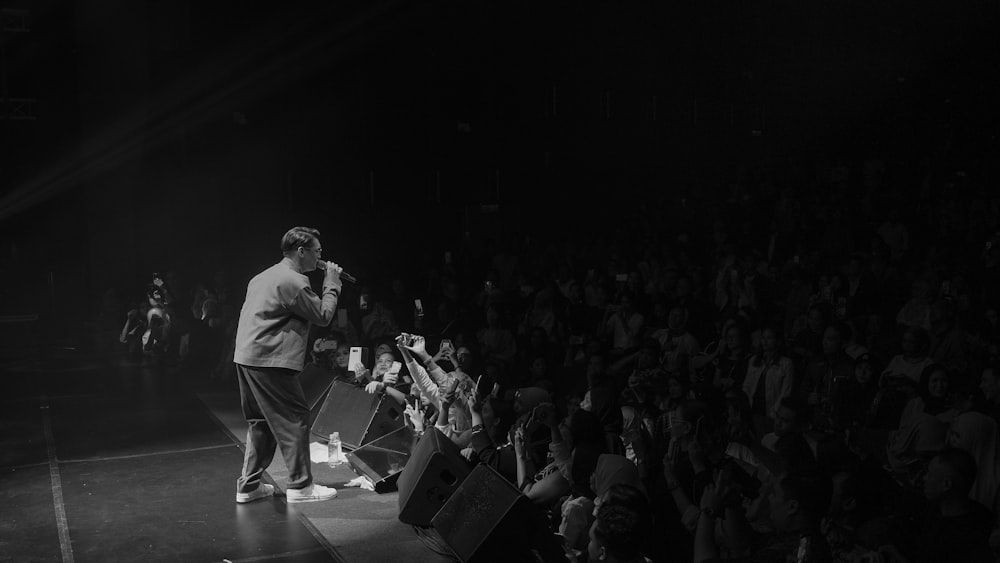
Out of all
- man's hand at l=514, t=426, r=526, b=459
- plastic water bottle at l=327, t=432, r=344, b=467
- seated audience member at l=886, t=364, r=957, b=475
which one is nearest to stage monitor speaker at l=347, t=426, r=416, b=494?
plastic water bottle at l=327, t=432, r=344, b=467

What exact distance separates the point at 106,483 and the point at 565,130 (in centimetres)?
1233

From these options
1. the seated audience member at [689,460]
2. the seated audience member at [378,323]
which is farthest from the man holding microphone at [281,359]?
the seated audience member at [378,323]

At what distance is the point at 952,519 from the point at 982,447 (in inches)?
44.0

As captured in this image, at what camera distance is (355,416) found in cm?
568

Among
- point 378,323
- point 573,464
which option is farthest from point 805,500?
point 378,323

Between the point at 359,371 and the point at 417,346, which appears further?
the point at 359,371

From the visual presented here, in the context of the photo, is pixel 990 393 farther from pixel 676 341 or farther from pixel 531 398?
pixel 676 341

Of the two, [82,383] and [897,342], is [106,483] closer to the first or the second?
[82,383]

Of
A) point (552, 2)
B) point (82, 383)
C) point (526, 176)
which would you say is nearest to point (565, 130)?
point (526, 176)

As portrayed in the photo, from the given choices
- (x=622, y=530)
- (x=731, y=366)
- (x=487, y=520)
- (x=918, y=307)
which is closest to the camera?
(x=622, y=530)

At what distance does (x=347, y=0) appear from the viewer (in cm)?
1399

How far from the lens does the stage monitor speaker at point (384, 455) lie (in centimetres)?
519

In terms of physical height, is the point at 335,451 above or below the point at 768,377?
below

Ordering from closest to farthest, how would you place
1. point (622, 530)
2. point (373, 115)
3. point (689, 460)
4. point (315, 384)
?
point (622, 530)
point (689, 460)
point (315, 384)
point (373, 115)
